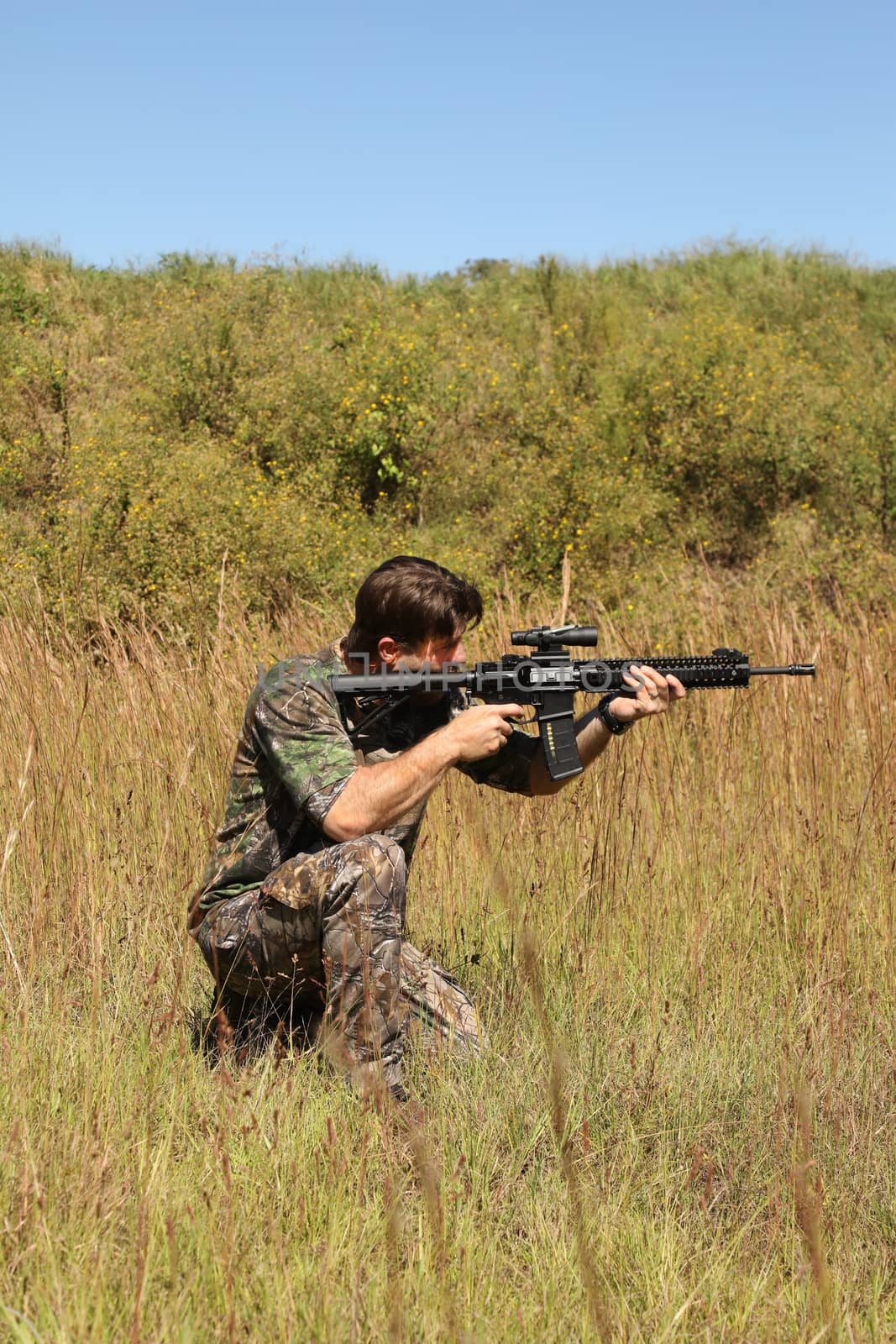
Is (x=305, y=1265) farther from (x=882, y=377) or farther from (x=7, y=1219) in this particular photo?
(x=882, y=377)

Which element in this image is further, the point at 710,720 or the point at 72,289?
the point at 72,289

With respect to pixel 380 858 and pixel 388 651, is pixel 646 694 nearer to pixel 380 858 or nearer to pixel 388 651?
→ pixel 388 651

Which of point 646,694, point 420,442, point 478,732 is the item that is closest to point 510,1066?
point 478,732

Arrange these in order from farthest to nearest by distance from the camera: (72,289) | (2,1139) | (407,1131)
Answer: (72,289) → (407,1131) → (2,1139)

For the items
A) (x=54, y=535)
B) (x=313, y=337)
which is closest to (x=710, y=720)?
(x=54, y=535)

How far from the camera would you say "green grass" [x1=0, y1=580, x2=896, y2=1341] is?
1.85 metres

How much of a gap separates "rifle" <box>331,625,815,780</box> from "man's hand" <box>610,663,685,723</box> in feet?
0.07

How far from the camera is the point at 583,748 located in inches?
128

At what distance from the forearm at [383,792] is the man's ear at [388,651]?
0.31 meters

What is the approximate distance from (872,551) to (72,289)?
37.9 feet

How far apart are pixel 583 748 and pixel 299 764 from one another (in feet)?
2.79

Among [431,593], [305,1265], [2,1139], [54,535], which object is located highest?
[54,535]

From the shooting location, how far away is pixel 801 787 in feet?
13.8
